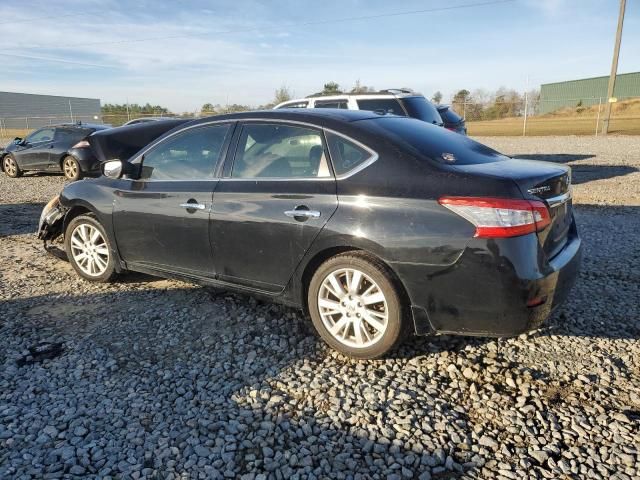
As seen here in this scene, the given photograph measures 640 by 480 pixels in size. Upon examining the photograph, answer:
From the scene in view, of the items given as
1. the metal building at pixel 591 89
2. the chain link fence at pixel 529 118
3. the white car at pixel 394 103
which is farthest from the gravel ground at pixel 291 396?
the metal building at pixel 591 89

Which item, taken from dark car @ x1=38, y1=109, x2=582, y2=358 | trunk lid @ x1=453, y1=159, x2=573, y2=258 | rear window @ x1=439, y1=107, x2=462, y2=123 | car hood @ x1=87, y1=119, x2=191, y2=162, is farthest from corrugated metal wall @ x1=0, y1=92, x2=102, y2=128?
trunk lid @ x1=453, y1=159, x2=573, y2=258

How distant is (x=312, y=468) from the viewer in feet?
7.73

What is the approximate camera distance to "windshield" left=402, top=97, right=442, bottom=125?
9.19m

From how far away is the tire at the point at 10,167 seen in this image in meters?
14.2

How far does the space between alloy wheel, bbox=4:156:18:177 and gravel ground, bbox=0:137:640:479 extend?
38.5 feet

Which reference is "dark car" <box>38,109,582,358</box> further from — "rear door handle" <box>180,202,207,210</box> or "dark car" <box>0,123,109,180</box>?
"dark car" <box>0,123,109,180</box>

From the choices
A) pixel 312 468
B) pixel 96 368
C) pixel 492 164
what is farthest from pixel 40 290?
pixel 492 164

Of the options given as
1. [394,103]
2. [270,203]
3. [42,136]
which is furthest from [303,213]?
[42,136]

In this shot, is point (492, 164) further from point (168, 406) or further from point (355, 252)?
point (168, 406)

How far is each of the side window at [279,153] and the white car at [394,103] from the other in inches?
215

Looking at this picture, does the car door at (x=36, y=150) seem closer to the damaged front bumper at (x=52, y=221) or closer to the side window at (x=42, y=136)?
the side window at (x=42, y=136)

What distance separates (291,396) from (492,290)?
133 cm

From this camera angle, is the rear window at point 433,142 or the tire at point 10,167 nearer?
the rear window at point 433,142

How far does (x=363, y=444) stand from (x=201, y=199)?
2273 millimetres
